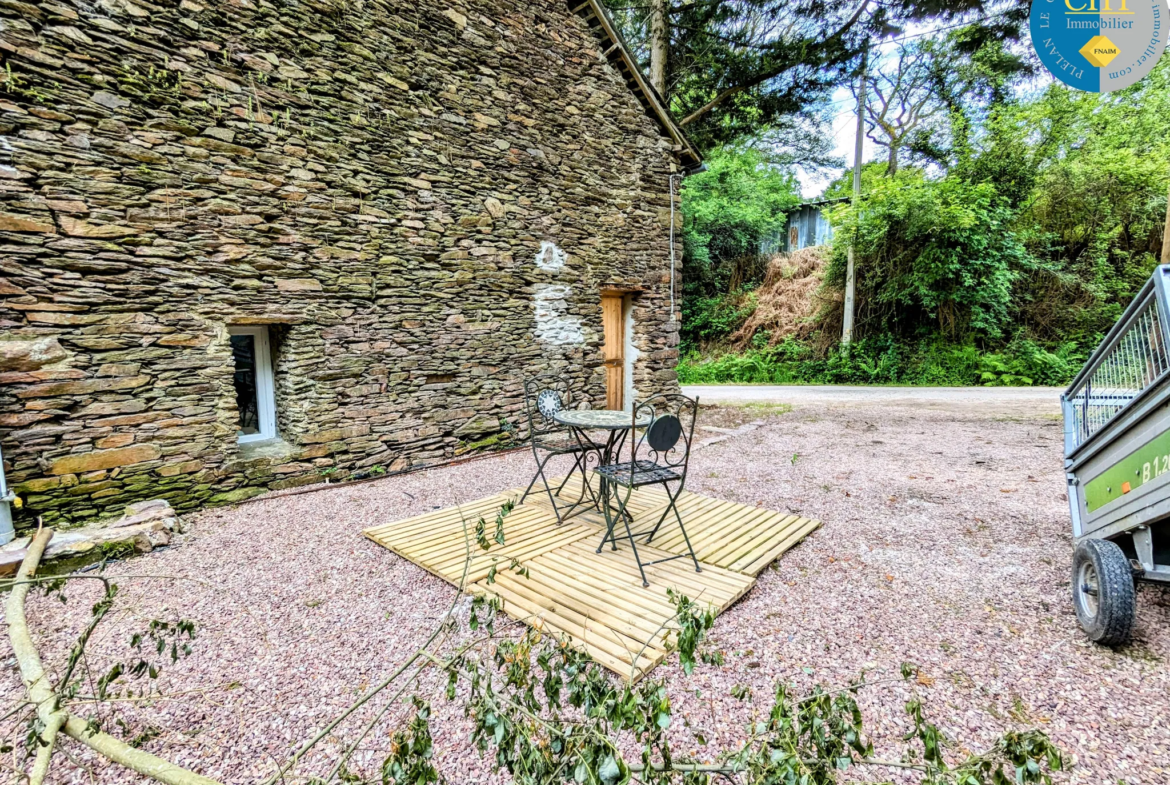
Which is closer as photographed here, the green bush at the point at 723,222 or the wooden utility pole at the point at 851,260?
the wooden utility pole at the point at 851,260

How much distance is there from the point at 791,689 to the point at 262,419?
5052 mm

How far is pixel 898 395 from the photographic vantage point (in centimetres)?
1075

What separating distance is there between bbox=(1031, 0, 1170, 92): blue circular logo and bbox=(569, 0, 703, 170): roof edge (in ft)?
14.1

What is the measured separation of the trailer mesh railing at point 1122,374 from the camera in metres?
2.38

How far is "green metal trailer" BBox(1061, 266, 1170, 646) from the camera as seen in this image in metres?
2.18

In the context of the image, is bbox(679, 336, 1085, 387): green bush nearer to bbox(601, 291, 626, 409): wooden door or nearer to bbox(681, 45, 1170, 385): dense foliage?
bbox(681, 45, 1170, 385): dense foliage

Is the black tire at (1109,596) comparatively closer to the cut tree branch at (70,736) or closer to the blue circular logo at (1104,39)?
the cut tree branch at (70,736)

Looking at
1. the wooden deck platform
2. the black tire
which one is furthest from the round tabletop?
the black tire

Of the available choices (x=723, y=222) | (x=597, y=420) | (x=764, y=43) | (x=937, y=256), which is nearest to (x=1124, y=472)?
(x=597, y=420)

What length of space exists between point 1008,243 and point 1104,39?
7.53 metres

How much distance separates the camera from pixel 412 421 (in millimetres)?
5539

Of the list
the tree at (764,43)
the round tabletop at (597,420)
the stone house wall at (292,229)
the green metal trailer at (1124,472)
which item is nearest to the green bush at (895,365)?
the tree at (764,43)

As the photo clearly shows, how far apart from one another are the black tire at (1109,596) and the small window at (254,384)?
6.08m

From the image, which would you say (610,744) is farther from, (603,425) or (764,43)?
(764,43)
